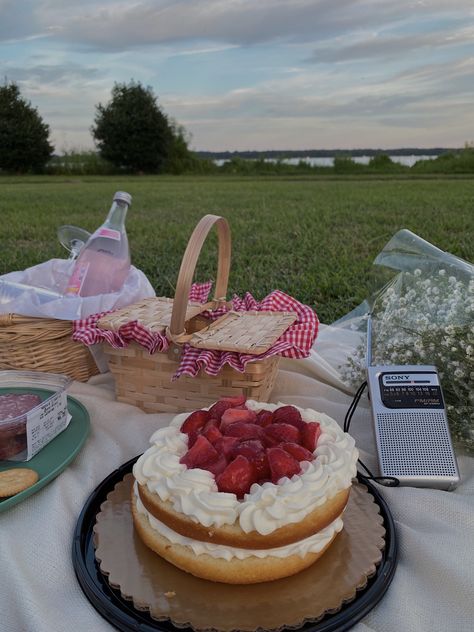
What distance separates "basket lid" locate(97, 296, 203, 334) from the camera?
1.82 meters

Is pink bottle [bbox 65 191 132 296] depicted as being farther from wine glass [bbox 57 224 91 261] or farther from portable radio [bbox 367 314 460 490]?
portable radio [bbox 367 314 460 490]

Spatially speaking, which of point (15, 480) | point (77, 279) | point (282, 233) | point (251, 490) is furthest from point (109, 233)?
point (282, 233)

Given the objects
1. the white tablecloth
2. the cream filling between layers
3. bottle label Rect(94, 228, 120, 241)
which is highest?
bottle label Rect(94, 228, 120, 241)

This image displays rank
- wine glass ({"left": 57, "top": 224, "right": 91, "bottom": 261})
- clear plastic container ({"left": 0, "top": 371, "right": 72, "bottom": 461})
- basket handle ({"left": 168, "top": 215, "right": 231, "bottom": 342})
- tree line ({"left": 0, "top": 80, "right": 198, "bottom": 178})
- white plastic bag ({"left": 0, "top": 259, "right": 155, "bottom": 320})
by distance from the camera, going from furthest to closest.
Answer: tree line ({"left": 0, "top": 80, "right": 198, "bottom": 178})
wine glass ({"left": 57, "top": 224, "right": 91, "bottom": 261})
white plastic bag ({"left": 0, "top": 259, "right": 155, "bottom": 320})
basket handle ({"left": 168, "top": 215, "right": 231, "bottom": 342})
clear plastic container ({"left": 0, "top": 371, "right": 72, "bottom": 461})

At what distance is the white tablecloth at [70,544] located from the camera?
1110mm

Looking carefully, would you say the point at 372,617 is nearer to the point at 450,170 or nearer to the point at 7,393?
the point at 7,393

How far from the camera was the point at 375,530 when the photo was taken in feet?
4.11

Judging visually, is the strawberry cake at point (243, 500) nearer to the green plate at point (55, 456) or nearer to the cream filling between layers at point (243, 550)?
the cream filling between layers at point (243, 550)

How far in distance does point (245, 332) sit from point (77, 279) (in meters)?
0.78

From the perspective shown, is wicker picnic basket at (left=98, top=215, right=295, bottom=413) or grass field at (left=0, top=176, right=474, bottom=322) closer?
wicker picnic basket at (left=98, top=215, right=295, bottom=413)

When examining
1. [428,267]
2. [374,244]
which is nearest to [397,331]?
[428,267]

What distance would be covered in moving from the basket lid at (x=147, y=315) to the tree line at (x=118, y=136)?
94.6 feet

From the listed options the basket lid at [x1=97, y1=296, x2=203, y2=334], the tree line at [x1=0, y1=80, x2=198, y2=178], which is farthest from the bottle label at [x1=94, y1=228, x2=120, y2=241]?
the tree line at [x1=0, y1=80, x2=198, y2=178]

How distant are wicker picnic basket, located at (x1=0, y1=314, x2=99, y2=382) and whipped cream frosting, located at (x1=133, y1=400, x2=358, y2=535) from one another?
0.89 m
